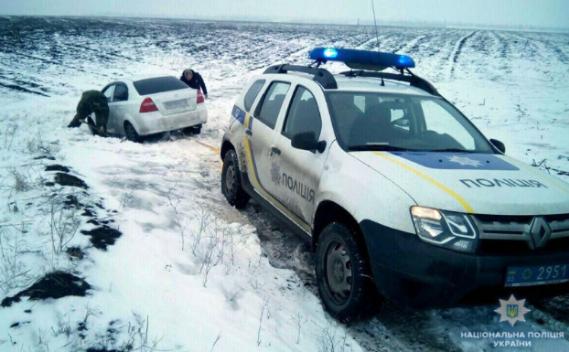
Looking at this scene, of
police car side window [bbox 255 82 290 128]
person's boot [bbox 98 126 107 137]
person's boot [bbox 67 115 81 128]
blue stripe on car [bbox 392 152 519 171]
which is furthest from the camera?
person's boot [bbox 67 115 81 128]

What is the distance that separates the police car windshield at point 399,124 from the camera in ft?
12.0

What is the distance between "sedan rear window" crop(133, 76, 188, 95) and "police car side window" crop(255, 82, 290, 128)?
5091 mm

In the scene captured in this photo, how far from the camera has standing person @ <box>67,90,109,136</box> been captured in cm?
940

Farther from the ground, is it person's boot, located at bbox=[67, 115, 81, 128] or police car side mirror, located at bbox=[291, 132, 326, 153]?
police car side mirror, located at bbox=[291, 132, 326, 153]

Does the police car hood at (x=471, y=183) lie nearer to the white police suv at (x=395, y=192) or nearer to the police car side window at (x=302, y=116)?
the white police suv at (x=395, y=192)

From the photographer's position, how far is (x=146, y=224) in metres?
4.25

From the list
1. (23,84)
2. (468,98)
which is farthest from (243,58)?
(468,98)

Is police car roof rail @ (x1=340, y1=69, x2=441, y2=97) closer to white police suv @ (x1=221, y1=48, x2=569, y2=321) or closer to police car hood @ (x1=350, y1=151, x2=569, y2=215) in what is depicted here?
white police suv @ (x1=221, y1=48, x2=569, y2=321)

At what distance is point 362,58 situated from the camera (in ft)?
15.4

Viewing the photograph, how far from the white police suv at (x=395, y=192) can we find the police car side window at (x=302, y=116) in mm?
13

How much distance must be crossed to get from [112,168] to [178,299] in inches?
145

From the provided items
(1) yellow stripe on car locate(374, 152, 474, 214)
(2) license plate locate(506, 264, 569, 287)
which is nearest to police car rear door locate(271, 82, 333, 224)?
(1) yellow stripe on car locate(374, 152, 474, 214)

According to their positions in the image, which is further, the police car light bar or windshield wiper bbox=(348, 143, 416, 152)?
the police car light bar

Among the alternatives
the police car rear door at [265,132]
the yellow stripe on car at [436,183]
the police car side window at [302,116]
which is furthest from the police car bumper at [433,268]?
the police car rear door at [265,132]
